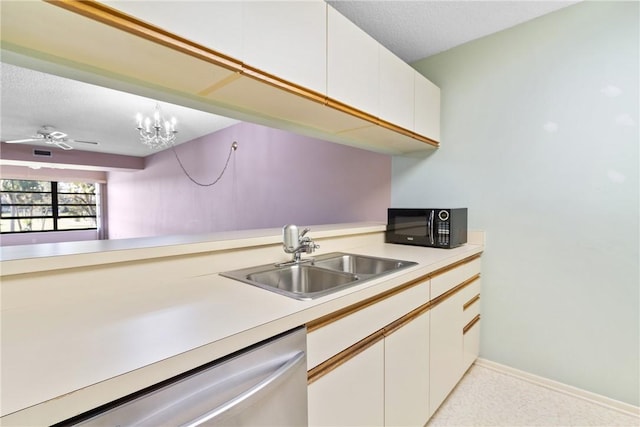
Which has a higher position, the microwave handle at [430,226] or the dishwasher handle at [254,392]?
the microwave handle at [430,226]

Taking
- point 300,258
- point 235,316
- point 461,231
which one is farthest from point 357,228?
point 235,316

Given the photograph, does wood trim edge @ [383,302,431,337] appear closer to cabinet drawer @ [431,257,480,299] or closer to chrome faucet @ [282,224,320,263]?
cabinet drawer @ [431,257,480,299]

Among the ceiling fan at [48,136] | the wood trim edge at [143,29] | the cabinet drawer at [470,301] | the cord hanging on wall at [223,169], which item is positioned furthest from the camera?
the cord hanging on wall at [223,169]

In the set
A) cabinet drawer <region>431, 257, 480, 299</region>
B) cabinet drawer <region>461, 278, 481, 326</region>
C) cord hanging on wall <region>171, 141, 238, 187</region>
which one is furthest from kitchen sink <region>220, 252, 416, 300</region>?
cord hanging on wall <region>171, 141, 238, 187</region>

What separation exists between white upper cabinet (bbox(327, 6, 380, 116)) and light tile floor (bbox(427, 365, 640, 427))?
170cm

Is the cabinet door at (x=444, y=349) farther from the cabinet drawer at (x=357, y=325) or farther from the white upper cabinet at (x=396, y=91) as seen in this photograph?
the white upper cabinet at (x=396, y=91)

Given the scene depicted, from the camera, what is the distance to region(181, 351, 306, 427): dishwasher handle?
0.55m

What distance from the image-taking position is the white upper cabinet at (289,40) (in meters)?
1.01

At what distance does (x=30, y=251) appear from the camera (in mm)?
873

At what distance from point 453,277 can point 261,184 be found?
2.57 metres

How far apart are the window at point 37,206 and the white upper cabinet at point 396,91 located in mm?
6936

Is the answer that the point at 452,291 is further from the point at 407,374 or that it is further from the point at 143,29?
the point at 143,29

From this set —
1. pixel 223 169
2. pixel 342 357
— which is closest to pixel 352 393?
pixel 342 357

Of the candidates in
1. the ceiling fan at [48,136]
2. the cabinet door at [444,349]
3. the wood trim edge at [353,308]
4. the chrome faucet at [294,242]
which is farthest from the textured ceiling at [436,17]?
the ceiling fan at [48,136]
